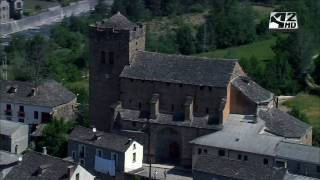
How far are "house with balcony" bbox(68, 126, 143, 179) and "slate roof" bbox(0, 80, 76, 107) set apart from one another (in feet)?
30.0

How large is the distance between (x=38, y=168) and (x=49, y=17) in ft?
257

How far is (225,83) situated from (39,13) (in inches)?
Result: 2934

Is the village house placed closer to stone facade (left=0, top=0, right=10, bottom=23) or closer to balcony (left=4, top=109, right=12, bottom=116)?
balcony (left=4, top=109, right=12, bottom=116)

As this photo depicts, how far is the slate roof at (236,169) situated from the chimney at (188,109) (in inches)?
235

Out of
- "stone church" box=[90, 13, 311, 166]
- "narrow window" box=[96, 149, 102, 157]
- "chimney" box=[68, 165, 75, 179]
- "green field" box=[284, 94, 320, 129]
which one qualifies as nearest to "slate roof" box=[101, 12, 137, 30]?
"stone church" box=[90, 13, 311, 166]

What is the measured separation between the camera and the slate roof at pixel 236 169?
5056 cm

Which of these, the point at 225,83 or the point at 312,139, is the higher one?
the point at 225,83

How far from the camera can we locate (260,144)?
2197 inches

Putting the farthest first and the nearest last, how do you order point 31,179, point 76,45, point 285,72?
point 76,45 < point 285,72 < point 31,179

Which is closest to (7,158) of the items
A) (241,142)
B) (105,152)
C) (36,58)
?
(105,152)

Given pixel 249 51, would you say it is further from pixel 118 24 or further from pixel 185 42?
pixel 118 24

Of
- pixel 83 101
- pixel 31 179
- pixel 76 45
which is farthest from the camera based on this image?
pixel 76 45

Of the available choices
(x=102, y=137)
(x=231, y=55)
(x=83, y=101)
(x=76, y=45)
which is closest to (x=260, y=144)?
(x=102, y=137)

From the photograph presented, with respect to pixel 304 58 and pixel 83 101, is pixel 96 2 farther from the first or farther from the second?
pixel 83 101
